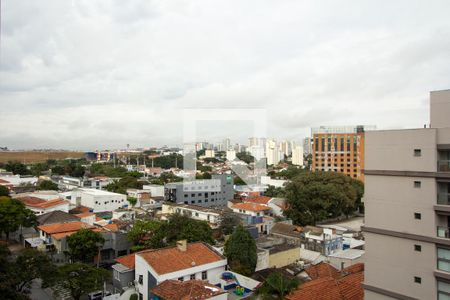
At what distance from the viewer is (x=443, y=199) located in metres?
4.38

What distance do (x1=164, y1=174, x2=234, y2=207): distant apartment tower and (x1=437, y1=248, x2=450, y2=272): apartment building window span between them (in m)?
17.7

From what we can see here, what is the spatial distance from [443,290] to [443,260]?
364mm

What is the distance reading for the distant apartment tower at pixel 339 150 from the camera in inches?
1145

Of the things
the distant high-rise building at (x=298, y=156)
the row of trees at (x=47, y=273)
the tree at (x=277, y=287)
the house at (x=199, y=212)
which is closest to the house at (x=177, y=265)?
the row of trees at (x=47, y=273)

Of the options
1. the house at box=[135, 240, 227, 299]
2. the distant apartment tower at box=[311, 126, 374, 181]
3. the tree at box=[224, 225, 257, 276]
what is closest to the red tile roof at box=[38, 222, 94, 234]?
the house at box=[135, 240, 227, 299]

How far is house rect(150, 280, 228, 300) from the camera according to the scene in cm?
688

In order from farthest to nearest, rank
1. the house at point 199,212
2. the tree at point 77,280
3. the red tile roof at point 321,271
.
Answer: the house at point 199,212 → the red tile roof at point 321,271 → the tree at point 77,280

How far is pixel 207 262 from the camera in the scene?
8.77m

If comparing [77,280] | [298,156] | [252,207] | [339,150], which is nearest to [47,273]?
[77,280]

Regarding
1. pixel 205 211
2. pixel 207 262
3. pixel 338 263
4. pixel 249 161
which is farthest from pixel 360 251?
pixel 249 161

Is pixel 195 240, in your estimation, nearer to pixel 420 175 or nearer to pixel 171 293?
pixel 171 293

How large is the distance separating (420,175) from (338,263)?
5893mm

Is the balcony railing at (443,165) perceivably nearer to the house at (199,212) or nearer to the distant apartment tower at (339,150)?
the house at (199,212)

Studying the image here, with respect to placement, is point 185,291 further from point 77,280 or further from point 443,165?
point 443,165
